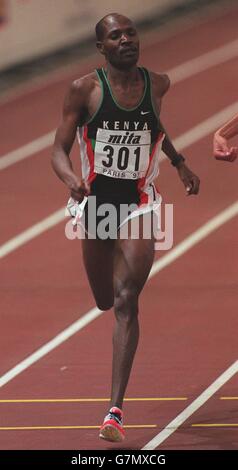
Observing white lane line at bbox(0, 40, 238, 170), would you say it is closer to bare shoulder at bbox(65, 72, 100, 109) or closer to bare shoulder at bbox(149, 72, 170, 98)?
bare shoulder at bbox(149, 72, 170, 98)

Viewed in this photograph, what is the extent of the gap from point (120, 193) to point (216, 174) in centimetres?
832

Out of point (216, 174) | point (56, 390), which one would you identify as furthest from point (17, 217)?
point (56, 390)

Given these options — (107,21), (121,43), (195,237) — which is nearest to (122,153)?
(121,43)

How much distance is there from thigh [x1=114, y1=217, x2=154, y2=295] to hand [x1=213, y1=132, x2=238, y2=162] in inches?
29.3

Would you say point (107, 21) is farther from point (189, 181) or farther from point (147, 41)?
point (147, 41)

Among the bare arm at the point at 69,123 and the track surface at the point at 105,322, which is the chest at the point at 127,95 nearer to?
the bare arm at the point at 69,123

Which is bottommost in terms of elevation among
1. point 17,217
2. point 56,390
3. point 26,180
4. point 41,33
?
point 56,390

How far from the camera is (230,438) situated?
30.6ft

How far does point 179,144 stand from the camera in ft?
63.1

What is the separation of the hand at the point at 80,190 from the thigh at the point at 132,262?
0.54 metres

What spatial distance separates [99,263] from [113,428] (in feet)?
4.26

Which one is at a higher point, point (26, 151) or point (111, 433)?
point (26, 151)

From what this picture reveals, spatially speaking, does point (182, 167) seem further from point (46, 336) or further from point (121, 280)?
point (46, 336)
